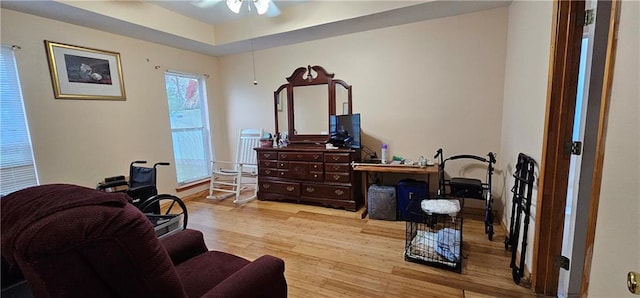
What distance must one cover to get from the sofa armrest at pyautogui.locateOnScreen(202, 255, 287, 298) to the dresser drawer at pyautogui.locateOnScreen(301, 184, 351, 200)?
2.31 meters

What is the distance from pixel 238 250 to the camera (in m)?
2.68

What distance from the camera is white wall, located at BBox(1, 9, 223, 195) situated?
2762mm

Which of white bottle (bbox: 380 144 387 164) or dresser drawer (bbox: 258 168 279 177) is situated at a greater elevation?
white bottle (bbox: 380 144 387 164)

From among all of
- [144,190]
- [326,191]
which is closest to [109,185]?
[144,190]

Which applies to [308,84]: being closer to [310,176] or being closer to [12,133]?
[310,176]

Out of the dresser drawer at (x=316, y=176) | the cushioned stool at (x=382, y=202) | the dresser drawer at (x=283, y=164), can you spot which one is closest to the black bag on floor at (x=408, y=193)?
the cushioned stool at (x=382, y=202)

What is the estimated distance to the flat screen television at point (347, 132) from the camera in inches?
144

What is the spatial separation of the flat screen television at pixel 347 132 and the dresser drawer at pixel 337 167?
27cm

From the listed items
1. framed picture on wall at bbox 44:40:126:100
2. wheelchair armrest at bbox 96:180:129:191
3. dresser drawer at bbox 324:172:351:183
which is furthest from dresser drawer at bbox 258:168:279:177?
framed picture on wall at bbox 44:40:126:100

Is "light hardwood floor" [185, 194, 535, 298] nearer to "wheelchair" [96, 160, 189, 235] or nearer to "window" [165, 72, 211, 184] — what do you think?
"wheelchair" [96, 160, 189, 235]

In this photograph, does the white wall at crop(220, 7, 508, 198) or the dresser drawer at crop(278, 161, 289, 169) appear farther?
the dresser drawer at crop(278, 161, 289, 169)

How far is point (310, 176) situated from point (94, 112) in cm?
273

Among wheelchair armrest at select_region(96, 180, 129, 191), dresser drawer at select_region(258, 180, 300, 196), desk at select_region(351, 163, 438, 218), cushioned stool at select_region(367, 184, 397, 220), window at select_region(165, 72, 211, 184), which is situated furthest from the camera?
window at select_region(165, 72, 211, 184)

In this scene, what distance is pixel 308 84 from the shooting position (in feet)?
13.4
